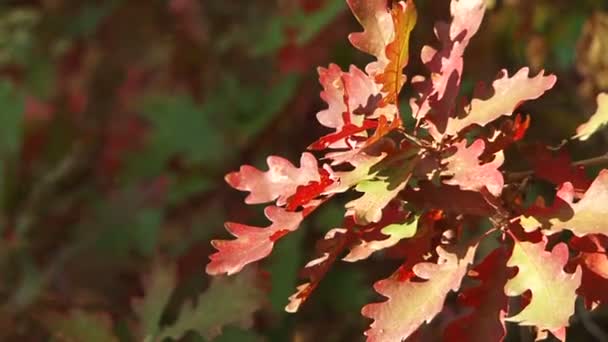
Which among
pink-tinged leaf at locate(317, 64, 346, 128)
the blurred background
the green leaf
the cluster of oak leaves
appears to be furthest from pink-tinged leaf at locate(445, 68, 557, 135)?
the green leaf

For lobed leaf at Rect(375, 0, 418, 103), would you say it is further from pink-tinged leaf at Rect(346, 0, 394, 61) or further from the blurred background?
the blurred background

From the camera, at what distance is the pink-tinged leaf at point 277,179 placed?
1102mm

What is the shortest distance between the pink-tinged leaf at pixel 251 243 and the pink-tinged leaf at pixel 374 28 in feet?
0.59

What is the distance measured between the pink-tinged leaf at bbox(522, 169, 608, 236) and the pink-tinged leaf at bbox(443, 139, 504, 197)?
6 cm

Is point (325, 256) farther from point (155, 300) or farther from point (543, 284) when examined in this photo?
point (155, 300)

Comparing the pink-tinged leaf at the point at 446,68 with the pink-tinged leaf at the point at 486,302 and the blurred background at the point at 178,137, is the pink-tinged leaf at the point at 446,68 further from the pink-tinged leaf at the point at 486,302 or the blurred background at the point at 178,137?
the blurred background at the point at 178,137

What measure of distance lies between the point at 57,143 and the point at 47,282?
593 millimetres

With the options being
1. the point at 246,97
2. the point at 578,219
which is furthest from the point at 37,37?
the point at 578,219

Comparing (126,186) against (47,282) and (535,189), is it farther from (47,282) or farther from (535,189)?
(535,189)

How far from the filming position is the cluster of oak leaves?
103 cm

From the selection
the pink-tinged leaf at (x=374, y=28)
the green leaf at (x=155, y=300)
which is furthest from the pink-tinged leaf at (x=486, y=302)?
the green leaf at (x=155, y=300)

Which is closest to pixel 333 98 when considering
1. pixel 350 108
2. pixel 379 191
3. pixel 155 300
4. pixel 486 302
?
pixel 350 108

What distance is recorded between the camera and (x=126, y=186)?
2.35 meters

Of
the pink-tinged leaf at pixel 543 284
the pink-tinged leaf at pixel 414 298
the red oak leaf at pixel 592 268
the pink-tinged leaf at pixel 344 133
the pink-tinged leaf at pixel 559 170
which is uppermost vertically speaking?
the pink-tinged leaf at pixel 344 133
